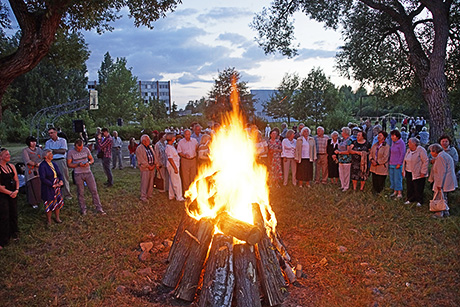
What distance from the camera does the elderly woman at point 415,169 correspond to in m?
8.27

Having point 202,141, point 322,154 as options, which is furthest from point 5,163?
point 322,154

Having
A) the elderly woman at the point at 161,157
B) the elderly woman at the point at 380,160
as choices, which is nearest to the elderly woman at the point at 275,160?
the elderly woman at the point at 380,160

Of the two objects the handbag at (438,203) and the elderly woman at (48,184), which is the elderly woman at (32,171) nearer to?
the elderly woman at (48,184)

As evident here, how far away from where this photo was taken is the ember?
4.46 metres

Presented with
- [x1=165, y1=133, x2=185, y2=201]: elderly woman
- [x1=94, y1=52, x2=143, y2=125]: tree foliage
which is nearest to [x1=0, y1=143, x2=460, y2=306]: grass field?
[x1=165, y1=133, x2=185, y2=201]: elderly woman

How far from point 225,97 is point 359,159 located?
2790 cm

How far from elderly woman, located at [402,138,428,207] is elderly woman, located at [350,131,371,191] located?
125cm

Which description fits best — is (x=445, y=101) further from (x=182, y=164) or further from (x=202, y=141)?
(x=182, y=164)

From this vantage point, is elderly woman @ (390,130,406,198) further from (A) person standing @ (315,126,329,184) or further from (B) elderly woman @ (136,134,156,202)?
(B) elderly woman @ (136,134,156,202)

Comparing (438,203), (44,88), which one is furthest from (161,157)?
(44,88)

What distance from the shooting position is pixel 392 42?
1438 centimetres

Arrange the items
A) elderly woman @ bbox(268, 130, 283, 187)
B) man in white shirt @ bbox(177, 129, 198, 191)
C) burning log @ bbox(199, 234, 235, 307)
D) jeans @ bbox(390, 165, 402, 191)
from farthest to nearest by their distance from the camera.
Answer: elderly woman @ bbox(268, 130, 283, 187), man in white shirt @ bbox(177, 129, 198, 191), jeans @ bbox(390, 165, 402, 191), burning log @ bbox(199, 234, 235, 307)

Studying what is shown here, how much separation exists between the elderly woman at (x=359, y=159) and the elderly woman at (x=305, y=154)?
128cm

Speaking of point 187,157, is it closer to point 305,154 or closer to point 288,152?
point 288,152
